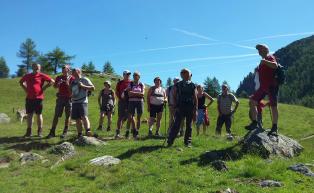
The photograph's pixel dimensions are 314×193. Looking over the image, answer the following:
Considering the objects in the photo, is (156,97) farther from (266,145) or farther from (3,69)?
(3,69)

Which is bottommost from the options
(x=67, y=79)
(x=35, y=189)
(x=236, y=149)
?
(x=35, y=189)

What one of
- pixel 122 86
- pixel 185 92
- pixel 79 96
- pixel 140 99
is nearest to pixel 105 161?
pixel 185 92

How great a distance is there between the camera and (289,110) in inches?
2025

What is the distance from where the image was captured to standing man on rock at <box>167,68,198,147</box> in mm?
14023

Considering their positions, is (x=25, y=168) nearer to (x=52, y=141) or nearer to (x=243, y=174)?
(x=52, y=141)

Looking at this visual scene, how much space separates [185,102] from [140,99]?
12.0 feet

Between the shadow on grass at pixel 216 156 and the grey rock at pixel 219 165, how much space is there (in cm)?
37

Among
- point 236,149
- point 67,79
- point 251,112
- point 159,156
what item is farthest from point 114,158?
point 67,79

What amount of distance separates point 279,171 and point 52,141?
347 inches

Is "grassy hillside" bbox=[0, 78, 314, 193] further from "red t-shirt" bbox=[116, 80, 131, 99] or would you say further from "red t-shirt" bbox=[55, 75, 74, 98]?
"red t-shirt" bbox=[116, 80, 131, 99]

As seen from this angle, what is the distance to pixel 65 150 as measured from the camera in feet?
47.3

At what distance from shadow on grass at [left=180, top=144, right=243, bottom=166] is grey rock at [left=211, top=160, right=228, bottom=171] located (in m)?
0.37

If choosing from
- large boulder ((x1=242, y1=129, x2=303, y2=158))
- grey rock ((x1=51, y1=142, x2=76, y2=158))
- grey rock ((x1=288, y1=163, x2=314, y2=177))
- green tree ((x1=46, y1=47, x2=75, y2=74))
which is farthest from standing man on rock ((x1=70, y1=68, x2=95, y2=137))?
green tree ((x1=46, y1=47, x2=75, y2=74))

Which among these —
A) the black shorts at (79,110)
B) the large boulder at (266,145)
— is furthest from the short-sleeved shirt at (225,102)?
the black shorts at (79,110)
